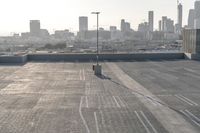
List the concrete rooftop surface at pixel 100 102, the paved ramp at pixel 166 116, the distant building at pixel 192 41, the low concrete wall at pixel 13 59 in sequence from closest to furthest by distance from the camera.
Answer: the paved ramp at pixel 166 116 < the concrete rooftop surface at pixel 100 102 < the low concrete wall at pixel 13 59 < the distant building at pixel 192 41

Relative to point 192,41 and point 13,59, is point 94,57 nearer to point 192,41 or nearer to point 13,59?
point 13,59

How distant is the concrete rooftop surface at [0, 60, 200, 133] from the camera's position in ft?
78.0

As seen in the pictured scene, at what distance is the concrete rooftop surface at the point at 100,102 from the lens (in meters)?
23.8

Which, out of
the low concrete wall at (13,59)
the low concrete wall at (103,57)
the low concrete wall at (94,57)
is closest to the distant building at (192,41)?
the low concrete wall at (94,57)

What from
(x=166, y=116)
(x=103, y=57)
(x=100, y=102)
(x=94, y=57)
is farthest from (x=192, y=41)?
(x=166, y=116)

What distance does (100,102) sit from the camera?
3114cm

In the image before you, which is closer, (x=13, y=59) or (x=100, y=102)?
(x=100, y=102)

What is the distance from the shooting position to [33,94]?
35.6 m

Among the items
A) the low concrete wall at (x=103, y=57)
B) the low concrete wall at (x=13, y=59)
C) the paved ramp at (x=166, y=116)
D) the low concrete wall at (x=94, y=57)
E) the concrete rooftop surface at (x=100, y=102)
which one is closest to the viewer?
the paved ramp at (x=166, y=116)

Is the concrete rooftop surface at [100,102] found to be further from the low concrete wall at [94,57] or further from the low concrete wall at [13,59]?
the low concrete wall at [94,57]

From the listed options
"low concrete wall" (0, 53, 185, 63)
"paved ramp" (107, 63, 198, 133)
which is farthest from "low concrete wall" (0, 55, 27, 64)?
"paved ramp" (107, 63, 198, 133)

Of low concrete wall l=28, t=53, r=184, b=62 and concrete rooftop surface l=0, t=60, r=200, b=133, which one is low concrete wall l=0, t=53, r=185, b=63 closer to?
low concrete wall l=28, t=53, r=184, b=62

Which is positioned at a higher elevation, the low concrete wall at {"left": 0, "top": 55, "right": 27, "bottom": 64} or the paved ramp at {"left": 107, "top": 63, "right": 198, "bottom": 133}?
the low concrete wall at {"left": 0, "top": 55, "right": 27, "bottom": 64}

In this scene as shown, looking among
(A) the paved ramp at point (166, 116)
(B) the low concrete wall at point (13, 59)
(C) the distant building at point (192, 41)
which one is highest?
(C) the distant building at point (192, 41)
